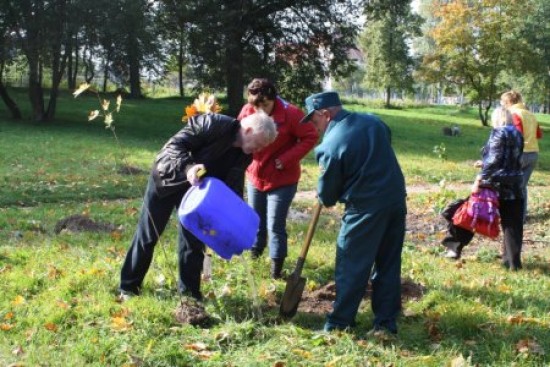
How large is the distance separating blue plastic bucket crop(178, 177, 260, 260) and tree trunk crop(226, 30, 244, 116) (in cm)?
1966

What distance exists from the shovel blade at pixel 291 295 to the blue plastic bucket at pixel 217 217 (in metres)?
0.68

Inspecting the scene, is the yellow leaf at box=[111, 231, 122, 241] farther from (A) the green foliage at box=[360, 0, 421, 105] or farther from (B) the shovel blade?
(A) the green foliage at box=[360, 0, 421, 105]

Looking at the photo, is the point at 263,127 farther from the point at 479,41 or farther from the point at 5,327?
the point at 479,41

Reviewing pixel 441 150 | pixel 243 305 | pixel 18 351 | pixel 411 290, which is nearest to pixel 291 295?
pixel 243 305

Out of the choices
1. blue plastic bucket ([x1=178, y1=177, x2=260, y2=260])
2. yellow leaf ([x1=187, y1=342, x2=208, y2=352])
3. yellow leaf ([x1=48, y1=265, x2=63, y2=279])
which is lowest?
yellow leaf ([x1=187, y1=342, x2=208, y2=352])

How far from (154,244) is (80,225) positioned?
10.8 feet

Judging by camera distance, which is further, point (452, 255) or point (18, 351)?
point (452, 255)

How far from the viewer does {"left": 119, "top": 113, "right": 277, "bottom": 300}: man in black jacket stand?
4.23 metres

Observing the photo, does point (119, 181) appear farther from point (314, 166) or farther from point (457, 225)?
point (457, 225)

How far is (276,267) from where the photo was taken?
219 inches

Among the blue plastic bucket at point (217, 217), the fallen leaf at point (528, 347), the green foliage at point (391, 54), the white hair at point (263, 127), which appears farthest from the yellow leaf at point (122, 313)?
the green foliage at point (391, 54)

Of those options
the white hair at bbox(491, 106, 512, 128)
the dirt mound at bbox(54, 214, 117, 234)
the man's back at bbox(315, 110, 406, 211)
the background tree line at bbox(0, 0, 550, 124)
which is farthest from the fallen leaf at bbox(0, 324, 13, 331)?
the background tree line at bbox(0, 0, 550, 124)

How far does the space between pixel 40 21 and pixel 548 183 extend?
18173mm

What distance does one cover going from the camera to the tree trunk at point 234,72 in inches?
920
